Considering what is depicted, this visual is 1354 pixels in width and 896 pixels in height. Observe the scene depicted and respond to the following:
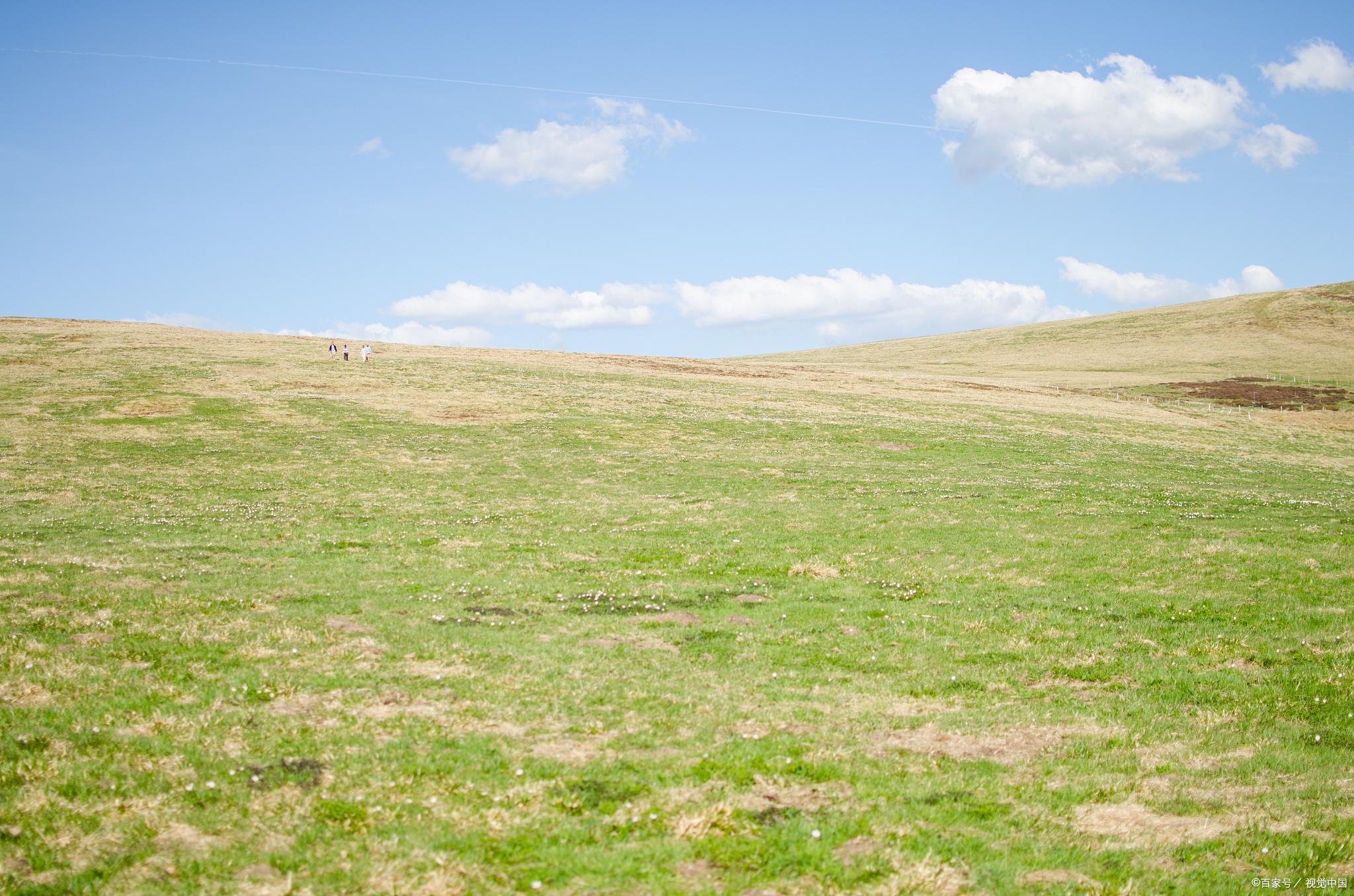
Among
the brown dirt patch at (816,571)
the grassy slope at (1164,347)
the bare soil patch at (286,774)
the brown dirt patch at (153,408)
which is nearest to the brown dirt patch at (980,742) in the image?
the bare soil patch at (286,774)

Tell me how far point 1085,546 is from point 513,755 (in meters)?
21.6

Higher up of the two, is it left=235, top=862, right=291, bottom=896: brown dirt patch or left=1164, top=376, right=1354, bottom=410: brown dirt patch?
left=1164, top=376, right=1354, bottom=410: brown dirt patch

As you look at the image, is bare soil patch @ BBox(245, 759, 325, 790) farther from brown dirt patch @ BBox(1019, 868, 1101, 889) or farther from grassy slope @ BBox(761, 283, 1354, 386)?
grassy slope @ BBox(761, 283, 1354, 386)

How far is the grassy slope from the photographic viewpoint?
392ft

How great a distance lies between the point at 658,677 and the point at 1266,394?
106985 millimetres

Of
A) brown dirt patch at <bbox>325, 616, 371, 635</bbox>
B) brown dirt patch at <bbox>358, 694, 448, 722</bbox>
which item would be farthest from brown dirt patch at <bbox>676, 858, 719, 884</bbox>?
brown dirt patch at <bbox>325, 616, 371, 635</bbox>

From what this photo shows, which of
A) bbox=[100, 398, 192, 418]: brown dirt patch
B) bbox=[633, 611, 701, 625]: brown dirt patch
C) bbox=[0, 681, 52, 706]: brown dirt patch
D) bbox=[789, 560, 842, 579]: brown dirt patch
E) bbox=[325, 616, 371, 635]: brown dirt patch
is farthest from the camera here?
bbox=[100, 398, 192, 418]: brown dirt patch

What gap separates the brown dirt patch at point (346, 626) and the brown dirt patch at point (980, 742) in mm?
10935

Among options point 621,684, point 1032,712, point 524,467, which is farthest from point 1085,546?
point 524,467

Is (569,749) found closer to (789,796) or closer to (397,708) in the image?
(397,708)

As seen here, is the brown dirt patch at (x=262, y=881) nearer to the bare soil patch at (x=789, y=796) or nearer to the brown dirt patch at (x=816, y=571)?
the bare soil patch at (x=789, y=796)

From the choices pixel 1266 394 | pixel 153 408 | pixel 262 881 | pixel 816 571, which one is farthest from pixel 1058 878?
pixel 1266 394

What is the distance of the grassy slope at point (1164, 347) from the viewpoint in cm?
11956

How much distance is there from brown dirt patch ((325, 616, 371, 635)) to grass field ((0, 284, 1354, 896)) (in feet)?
0.59
